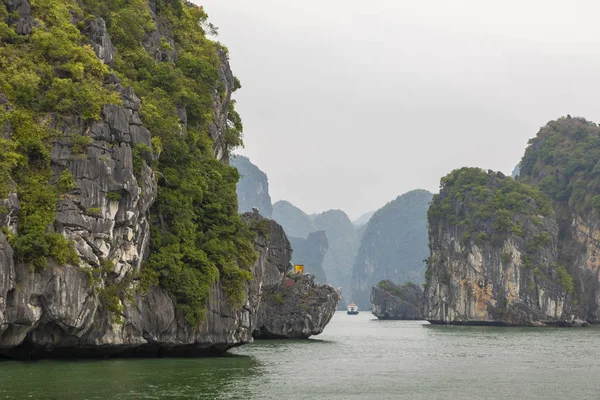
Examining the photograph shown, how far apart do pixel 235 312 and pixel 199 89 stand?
12.3 metres

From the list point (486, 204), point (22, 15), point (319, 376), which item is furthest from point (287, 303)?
point (486, 204)

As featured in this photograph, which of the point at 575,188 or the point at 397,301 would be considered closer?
the point at 575,188

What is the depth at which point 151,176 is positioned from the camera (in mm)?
32250

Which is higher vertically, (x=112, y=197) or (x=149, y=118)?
(x=149, y=118)

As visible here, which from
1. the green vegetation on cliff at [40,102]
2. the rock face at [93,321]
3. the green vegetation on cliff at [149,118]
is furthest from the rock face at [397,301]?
the green vegetation on cliff at [40,102]

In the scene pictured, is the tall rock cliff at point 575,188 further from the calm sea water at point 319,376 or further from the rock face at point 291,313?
the calm sea water at point 319,376

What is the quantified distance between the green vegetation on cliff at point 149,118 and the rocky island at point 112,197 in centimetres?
6

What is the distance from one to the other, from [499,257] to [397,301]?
38.6m

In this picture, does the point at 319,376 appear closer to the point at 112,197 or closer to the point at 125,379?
the point at 125,379

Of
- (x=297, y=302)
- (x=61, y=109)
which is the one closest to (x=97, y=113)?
(x=61, y=109)

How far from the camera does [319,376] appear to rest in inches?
1179

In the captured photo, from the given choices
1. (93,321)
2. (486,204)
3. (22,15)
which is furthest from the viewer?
(486,204)

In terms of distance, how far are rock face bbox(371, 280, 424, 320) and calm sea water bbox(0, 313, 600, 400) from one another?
78.6 metres

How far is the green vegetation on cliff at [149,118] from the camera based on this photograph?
27.7m
